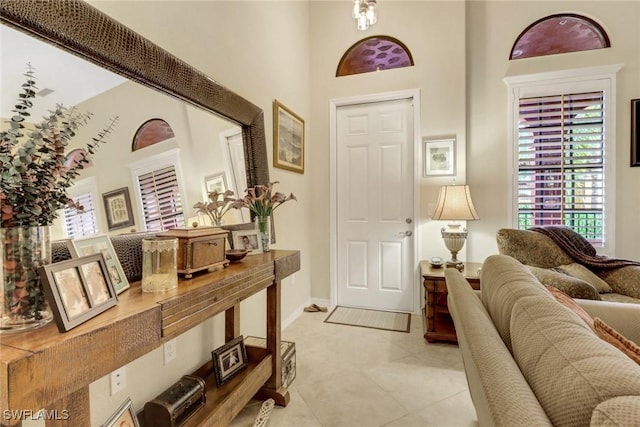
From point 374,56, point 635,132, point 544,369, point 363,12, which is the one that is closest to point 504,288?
point 544,369

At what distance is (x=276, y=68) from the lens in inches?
108

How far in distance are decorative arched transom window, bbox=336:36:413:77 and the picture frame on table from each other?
208 centimetres

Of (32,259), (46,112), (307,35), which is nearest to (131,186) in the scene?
(46,112)

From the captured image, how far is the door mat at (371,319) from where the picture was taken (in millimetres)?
2920

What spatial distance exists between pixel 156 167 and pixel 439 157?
104 inches

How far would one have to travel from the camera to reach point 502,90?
311 centimetres

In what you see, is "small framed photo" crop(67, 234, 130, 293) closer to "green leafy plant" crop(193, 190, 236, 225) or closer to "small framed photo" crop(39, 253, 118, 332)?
"small framed photo" crop(39, 253, 118, 332)

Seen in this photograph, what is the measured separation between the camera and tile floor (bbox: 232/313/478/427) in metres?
1.68

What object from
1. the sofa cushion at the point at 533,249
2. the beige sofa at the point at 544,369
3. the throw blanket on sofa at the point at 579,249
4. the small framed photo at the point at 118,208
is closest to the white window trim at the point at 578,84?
the throw blanket on sofa at the point at 579,249

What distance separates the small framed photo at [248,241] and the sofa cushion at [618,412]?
A: 162cm

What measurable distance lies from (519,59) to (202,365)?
3898 millimetres

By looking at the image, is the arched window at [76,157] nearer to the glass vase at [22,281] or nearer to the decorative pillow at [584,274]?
the glass vase at [22,281]

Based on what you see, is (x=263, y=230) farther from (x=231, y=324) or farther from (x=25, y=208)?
(x=25, y=208)

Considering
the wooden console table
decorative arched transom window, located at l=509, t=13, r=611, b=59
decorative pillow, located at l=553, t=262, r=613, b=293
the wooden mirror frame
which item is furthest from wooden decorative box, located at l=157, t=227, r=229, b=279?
decorative arched transom window, located at l=509, t=13, r=611, b=59
